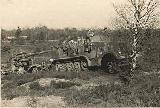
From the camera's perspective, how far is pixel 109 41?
2566cm

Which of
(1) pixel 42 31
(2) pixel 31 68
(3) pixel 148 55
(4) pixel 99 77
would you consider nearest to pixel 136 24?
→ (4) pixel 99 77

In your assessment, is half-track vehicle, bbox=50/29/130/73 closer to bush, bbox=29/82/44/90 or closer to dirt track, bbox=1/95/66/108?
bush, bbox=29/82/44/90

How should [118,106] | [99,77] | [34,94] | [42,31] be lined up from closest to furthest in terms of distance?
[118,106] < [34,94] < [99,77] < [42,31]

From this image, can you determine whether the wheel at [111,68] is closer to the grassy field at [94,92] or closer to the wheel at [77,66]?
the wheel at [77,66]

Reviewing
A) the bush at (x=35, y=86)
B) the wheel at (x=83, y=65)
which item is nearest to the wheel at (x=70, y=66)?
the wheel at (x=83, y=65)

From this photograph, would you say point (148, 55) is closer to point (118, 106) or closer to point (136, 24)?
point (136, 24)

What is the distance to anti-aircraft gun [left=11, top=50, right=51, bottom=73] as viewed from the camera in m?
26.7

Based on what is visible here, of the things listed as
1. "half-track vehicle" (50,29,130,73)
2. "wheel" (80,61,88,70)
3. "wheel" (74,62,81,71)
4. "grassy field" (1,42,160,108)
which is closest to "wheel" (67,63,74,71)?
"half-track vehicle" (50,29,130,73)

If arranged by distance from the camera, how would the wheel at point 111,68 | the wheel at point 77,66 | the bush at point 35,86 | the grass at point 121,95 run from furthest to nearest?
the wheel at point 77,66 < the wheel at point 111,68 < the bush at point 35,86 < the grass at point 121,95

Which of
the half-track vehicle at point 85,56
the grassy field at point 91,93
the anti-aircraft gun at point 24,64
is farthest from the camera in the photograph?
the anti-aircraft gun at point 24,64

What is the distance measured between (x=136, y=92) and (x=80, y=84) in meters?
4.68

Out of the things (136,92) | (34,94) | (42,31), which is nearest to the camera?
(136,92)

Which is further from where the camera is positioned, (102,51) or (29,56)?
(29,56)

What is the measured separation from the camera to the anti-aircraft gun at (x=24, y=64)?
26663 mm
